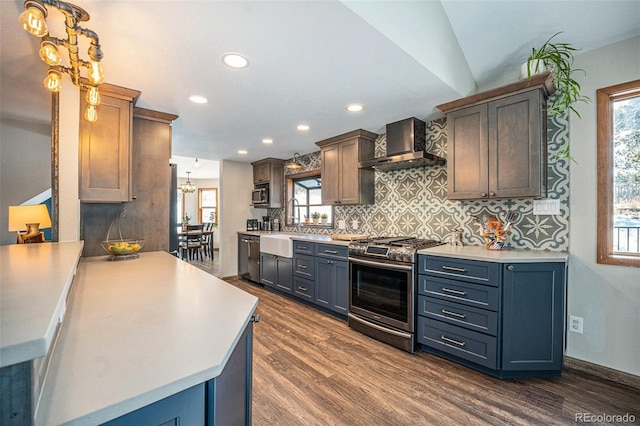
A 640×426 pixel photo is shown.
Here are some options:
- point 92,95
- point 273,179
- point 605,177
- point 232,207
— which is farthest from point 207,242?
point 605,177

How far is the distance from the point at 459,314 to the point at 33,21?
2985 millimetres

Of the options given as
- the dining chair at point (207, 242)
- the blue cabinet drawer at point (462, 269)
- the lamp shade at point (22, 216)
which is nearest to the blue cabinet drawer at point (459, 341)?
the blue cabinet drawer at point (462, 269)

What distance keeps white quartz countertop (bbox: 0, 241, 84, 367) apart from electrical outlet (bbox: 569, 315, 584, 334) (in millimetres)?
3141

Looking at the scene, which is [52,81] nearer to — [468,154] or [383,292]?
[383,292]

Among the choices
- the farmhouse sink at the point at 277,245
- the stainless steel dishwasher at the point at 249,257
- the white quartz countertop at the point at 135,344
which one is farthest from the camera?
the stainless steel dishwasher at the point at 249,257

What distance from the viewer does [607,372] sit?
6.91 ft

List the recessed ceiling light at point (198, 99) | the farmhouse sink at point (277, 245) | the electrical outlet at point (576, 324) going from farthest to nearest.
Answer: the farmhouse sink at point (277, 245) < the recessed ceiling light at point (198, 99) < the electrical outlet at point (576, 324)

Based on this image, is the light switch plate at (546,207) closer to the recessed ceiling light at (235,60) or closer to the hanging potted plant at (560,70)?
the hanging potted plant at (560,70)

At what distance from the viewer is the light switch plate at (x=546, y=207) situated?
233 cm

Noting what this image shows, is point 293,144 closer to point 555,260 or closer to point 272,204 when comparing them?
point 272,204

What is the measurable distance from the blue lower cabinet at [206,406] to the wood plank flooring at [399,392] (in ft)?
2.78

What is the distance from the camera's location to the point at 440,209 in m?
3.06

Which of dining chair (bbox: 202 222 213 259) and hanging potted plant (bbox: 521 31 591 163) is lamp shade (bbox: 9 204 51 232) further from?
dining chair (bbox: 202 222 213 259)

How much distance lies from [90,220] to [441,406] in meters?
3.09
